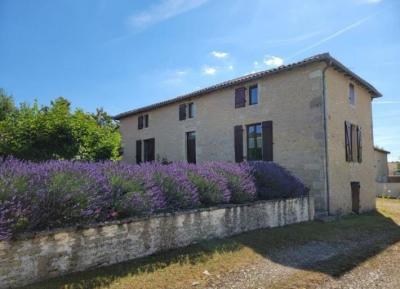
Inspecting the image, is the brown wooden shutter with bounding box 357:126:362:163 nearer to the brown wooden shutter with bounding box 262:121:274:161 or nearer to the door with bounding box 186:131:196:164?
the brown wooden shutter with bounding box 262:121:274:161

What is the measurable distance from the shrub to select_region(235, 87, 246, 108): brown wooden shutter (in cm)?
491

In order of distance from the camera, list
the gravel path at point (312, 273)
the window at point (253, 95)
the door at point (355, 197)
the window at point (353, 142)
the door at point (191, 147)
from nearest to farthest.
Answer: the gravel path at point (312, 273)
the window at point (353, 142)
the door at point (355, 197)
the window at point (253, 95)
the door at point (191, 147)

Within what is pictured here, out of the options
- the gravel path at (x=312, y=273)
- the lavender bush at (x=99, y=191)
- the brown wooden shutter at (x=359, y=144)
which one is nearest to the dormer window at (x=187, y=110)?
the brown wooden shutter at (x=359, y=144)

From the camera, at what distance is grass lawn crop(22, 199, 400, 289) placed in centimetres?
459

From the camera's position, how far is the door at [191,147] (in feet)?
55.4

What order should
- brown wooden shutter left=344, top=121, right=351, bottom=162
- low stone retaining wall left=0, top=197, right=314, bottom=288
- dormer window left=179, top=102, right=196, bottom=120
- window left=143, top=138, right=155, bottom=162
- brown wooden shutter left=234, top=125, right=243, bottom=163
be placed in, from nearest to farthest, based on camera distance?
A: low stone retaining wall left=0, top=197, right=314, bottom=288
brown wooden shutter left=344, top=121, right=351, bottom=162
brown wooden shutter left=234, top=125, right=243, bottom=163
dormer window left=179, top=102, right=196, bottom=120
window left=143, top=138, right=155, bottom=162

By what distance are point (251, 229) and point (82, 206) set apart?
14.4 feet

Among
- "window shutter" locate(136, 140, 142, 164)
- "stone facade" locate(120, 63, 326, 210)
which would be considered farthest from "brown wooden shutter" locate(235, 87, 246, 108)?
"window shutter" locate(136, 140, 142, 164)

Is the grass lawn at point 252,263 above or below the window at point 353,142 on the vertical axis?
below

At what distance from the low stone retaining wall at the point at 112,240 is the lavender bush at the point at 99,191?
0.19 m

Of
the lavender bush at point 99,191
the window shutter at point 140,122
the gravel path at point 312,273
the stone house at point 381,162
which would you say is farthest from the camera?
the stone house at point 381,162

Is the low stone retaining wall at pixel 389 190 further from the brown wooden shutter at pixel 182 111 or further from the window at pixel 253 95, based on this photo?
the brown wooden shutter at pixel 182 111

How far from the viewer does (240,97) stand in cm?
1465

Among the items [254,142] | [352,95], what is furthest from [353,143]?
[254,142]
